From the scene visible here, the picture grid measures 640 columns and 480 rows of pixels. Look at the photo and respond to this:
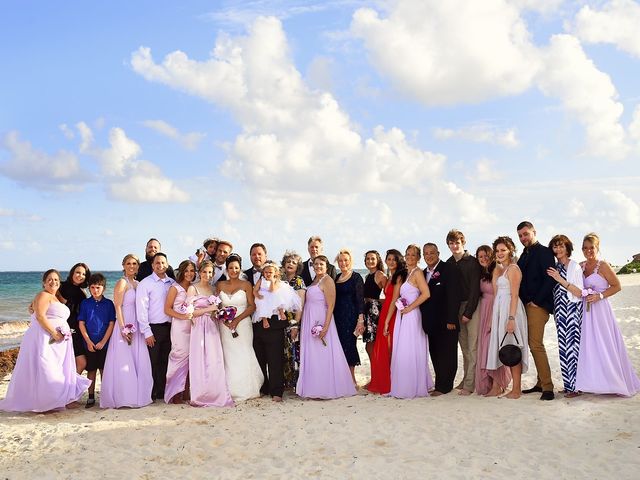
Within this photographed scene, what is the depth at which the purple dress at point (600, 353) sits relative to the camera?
27.6ft

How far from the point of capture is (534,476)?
6008 millimetres

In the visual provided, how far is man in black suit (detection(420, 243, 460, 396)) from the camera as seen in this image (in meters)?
8.78

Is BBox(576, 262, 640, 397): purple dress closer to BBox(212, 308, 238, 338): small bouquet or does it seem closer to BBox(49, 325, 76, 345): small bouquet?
BBox(212, 308, 238, 338): small bouquet

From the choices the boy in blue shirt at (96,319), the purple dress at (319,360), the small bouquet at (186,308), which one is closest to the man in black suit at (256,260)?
the purple dress at (319,360)

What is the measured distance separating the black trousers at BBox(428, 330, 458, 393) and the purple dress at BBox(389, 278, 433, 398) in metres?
0.21

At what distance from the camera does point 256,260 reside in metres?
9.25

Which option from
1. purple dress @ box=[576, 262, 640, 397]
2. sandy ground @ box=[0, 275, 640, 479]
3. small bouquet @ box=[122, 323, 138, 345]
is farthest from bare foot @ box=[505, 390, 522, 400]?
small bouquet @ box=[122, 323, 138, 345]

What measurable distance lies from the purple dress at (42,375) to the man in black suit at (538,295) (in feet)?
21.4

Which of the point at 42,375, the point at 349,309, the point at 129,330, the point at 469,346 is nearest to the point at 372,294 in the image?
the point at 349,309

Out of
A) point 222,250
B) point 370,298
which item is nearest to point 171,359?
point 222,250

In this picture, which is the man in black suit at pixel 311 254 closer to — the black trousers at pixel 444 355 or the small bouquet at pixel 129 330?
the black trousers at pixel 444 355

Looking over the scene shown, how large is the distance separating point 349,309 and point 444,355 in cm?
156

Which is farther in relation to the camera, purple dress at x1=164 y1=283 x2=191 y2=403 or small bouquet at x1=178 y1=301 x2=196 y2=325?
purple dress at x1=164 y1=283 x2=191 y2=403

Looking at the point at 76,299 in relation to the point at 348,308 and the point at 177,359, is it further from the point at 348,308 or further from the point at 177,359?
the point at 348,308
